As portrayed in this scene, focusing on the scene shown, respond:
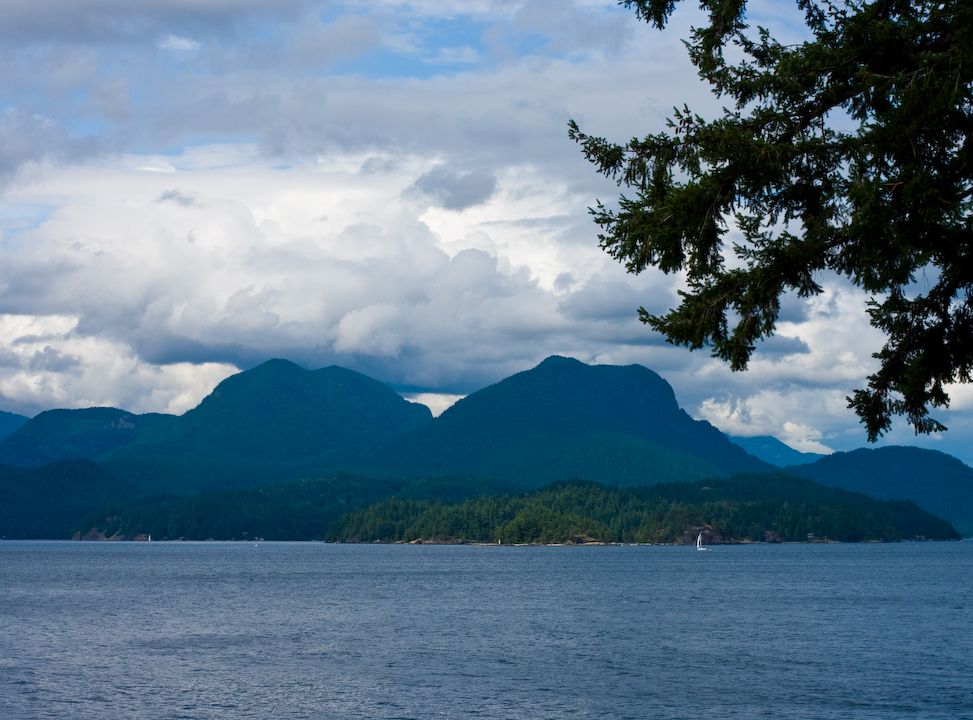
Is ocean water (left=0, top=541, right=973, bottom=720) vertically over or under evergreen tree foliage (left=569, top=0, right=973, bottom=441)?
under

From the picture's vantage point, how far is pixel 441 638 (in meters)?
67.7

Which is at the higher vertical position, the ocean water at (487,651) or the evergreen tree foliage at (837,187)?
the evergreen tree foliage at (837,187)

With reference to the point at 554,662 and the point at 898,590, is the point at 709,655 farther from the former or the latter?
the point at 898,590

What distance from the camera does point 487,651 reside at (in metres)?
60.4

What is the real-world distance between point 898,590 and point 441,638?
265 feet

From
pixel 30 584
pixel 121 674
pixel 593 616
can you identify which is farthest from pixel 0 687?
pixel 30 584

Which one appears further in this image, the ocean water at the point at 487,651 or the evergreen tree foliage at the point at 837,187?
the ocean water at the point at 487,651

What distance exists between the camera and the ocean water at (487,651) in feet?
138

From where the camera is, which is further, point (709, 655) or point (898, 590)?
point (898, 590)

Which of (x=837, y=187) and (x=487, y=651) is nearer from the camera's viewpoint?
(x=837, y=187)

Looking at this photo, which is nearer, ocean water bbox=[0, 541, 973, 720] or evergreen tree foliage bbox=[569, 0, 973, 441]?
evergreen tree foliage bbox=[569, 0, 973, 441]

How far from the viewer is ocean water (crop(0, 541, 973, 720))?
42156 millimetres

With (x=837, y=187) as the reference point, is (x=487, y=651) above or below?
below

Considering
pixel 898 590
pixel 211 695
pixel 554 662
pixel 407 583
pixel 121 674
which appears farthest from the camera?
pixel 407 583
